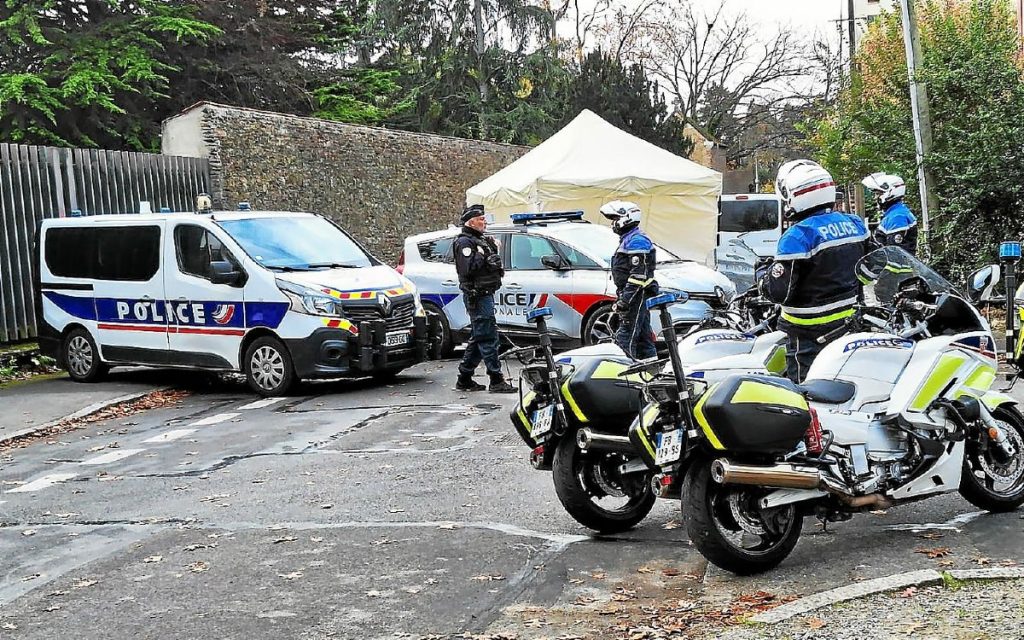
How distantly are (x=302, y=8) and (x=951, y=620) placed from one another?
29640mm

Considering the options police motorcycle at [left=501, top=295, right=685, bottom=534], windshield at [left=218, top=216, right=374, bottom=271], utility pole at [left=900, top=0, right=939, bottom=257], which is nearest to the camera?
police motorcycle at [left=501, top=295, right=685, bottom=534]

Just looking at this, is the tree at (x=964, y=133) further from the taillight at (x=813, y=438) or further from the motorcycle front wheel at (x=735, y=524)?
the motorcycle front wheel at (x=735, y=524)

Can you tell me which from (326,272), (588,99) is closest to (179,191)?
(326,272)

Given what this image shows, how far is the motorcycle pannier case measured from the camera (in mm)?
5426

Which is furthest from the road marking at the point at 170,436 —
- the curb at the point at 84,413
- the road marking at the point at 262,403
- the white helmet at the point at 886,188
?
the white helmet at the point at 886,188

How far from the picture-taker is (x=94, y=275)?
→ 13.9 m

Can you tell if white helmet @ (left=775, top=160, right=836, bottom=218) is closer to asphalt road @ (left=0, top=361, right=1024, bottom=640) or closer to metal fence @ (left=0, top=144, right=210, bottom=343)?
asphalt road @ (left=0, top=361, right=1024, bottom=640)

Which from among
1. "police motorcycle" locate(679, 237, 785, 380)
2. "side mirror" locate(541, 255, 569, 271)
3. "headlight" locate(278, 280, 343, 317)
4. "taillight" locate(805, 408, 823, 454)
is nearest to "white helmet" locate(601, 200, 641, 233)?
"police motorcycle" locate(679, 237, 785, 380)

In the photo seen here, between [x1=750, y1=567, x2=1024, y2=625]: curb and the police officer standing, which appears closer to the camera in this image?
[x1=750, y1=567, x2=1024, y2=625]: curb

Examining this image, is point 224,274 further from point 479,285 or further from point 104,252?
point 479,285

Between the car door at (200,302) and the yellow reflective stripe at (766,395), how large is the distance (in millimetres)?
8169

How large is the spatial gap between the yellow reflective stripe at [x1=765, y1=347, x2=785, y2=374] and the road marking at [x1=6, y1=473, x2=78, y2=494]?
501 cm

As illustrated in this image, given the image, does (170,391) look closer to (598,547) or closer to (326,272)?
(326,272)

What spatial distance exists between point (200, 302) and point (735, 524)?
28.4ft
